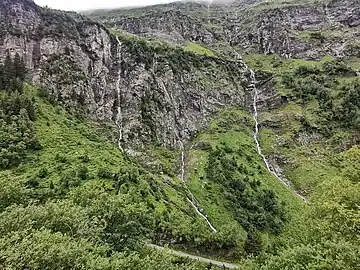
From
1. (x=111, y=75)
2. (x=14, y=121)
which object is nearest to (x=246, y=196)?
(x=14, y=121)

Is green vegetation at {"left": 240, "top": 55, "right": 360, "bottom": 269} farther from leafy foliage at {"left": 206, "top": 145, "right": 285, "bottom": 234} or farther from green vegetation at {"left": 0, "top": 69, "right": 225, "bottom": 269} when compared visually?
green vegetation at {"left": 0, "top": 69, "right": 225, "bottom": 269}

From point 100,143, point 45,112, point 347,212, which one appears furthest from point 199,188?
point 347,212

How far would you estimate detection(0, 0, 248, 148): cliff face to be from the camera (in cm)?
11962

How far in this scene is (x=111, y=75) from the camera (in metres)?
137

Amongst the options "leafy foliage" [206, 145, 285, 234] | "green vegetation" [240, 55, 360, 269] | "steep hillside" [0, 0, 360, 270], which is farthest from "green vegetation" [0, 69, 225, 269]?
"green vegetation" [240, 55, 360, 269]

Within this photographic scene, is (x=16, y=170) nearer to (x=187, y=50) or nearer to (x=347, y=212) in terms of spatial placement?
(x=347, y=212)

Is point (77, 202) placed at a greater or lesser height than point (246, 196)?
greater

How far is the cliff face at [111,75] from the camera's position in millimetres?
119625

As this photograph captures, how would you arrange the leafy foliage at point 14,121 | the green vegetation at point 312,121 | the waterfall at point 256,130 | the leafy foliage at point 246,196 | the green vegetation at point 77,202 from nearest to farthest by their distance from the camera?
the green vegetation at point 77,202, the leafy foliage at point 14,121, the leafy foliage at point 246,196, the waterfall at point 256,130, the green vegetation at point 312,121

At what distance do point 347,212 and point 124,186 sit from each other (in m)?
46.1

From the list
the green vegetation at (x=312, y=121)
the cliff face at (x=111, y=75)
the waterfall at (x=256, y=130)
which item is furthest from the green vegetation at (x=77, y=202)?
the waterfall at (x=256, y=130)

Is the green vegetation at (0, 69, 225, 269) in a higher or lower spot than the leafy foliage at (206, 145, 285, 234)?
higher

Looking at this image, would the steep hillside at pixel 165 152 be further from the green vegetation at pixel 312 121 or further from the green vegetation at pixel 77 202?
the green vegetation at pixel 312 121

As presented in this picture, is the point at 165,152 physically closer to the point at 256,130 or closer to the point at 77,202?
the point at 256,130
